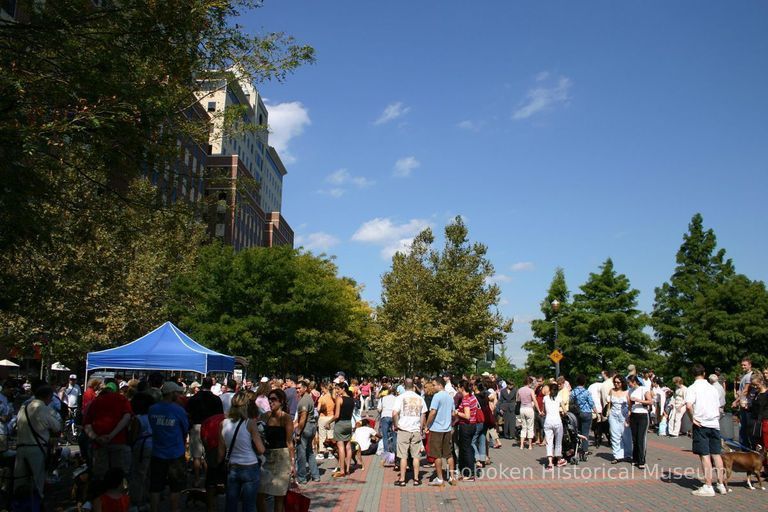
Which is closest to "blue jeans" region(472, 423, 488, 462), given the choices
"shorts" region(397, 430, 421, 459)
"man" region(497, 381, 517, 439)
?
"shorts" region(397, 430, 421, 459)

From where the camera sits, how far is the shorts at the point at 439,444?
36.3 ft

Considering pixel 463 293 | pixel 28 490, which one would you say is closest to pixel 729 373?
pixel 463 293

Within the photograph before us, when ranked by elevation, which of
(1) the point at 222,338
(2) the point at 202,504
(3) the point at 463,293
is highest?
(3) the point at 463,293

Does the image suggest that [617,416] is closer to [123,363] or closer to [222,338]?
[123,363]

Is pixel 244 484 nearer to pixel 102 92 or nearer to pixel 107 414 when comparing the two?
pixel 107 414

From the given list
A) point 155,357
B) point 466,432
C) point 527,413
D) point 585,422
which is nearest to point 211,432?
point 466,432

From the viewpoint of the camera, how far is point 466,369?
43062 mm

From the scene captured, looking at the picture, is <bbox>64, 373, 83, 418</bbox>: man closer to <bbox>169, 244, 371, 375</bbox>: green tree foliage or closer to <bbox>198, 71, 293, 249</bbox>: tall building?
<bbox>198, 71, 293, 249</bbox>: tall building

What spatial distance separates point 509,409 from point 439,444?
909cm

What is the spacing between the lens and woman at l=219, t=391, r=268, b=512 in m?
6.95

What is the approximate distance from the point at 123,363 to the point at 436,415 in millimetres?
10069

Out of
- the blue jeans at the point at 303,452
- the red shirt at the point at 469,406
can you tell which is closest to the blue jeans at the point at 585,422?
the red shirt at the point at 469,406

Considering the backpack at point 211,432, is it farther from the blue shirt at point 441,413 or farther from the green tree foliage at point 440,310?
the green tree foliage at point 440,310

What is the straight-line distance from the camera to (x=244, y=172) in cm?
7531
